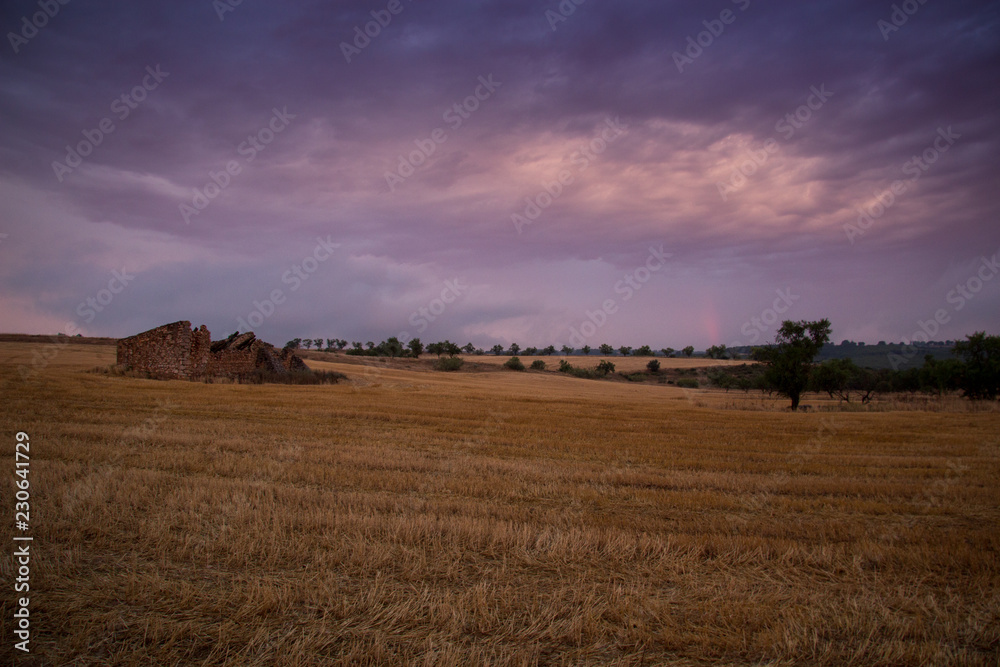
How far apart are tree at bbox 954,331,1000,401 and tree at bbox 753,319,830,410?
13.8m

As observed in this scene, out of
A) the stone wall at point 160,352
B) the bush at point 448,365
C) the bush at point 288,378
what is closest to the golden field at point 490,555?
the stone wall at point 160,352

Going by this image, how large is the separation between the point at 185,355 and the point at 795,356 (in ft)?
143

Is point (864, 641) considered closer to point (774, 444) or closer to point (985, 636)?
point (985, 636)

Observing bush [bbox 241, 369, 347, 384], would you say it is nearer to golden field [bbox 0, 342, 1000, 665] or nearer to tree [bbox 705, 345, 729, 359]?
golden field [bbox 0, 342, 1000, 665]

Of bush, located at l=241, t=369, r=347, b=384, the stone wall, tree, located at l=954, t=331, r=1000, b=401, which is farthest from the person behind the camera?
tree, located at l=954, t=331, r=1000, b=401

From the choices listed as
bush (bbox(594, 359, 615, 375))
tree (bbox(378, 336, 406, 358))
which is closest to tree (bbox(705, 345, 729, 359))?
bush (bbox(594, 359, 615, 375))

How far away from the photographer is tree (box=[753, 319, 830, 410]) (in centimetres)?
3803

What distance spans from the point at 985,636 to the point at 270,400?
21.9 m

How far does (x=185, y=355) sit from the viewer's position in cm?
2972

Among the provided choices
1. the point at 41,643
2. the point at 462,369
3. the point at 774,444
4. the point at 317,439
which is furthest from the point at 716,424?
the point at 462,369

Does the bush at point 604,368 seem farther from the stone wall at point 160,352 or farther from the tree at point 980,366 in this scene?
the stone wall at point 160,352

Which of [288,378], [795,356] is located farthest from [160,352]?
[795,356]

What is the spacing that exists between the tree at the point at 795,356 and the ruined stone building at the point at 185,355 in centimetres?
3886

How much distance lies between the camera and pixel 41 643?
3.69 m
